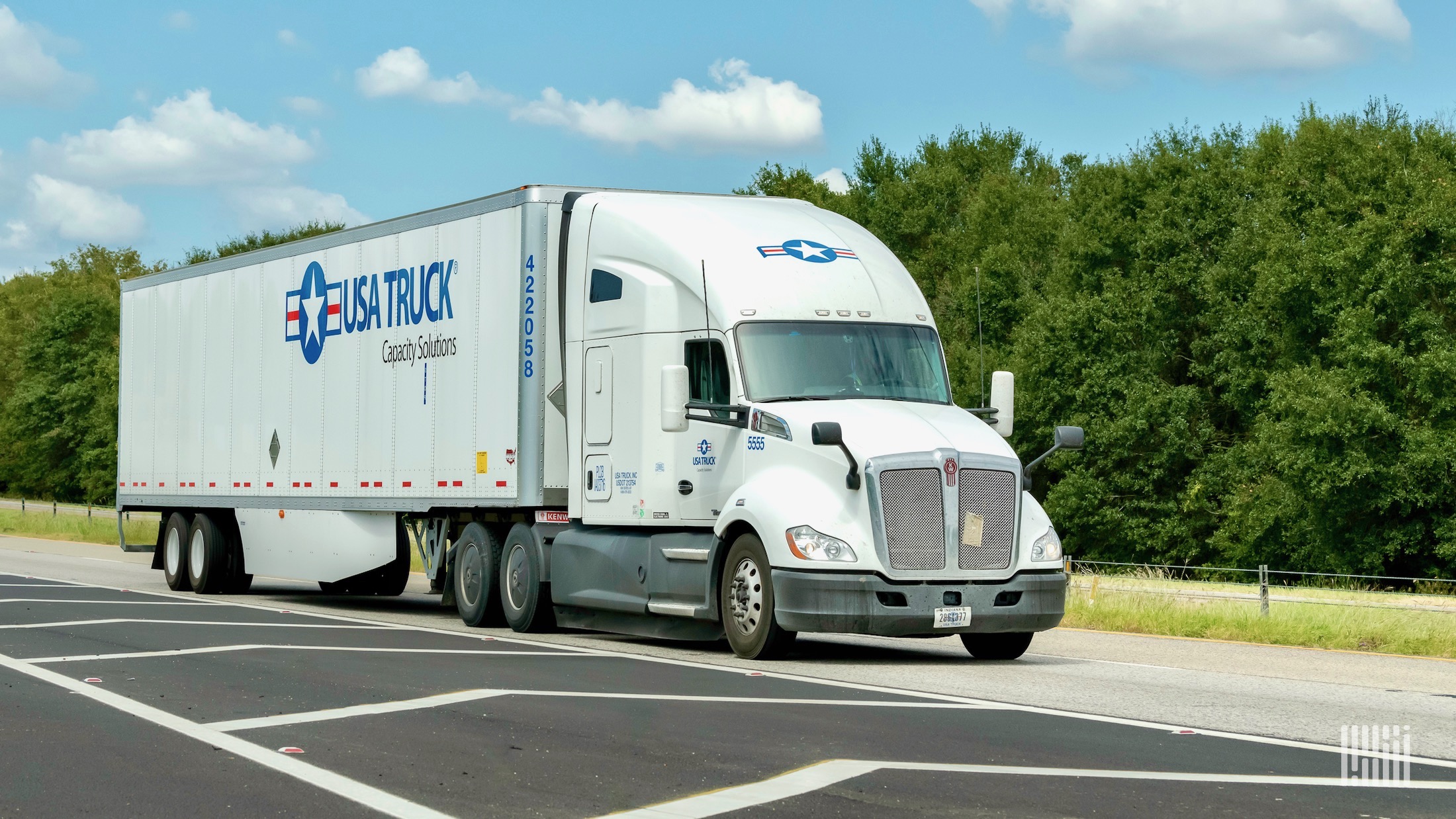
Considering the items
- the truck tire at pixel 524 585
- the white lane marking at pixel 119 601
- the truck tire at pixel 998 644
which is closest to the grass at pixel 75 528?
the white lane marking at pixel 119 601

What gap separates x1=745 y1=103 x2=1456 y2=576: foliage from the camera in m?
41.8

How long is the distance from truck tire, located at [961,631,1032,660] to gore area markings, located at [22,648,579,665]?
348 centimetres

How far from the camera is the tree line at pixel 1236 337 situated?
41844 mm

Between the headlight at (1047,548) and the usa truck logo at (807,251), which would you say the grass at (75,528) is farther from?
the headlight at (1047,548)

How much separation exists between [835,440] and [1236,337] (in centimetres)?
3838

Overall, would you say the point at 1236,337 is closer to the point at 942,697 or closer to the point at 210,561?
the point at 210,561

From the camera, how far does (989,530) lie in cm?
1360

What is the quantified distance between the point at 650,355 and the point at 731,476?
1719mm

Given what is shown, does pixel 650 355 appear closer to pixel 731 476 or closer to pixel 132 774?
pixel 731 476

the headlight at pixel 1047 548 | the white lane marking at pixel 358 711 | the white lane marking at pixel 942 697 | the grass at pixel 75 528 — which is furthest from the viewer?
the grass at pixel 75 528

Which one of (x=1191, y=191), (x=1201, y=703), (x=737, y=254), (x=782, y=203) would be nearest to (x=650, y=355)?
(x=737, y=254)

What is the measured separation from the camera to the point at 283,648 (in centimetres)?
1424

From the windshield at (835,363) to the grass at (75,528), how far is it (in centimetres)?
2789

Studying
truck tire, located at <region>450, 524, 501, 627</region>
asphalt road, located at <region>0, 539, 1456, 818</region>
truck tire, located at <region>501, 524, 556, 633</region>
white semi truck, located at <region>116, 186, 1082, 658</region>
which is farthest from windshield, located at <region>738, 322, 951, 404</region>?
truck tire, located at <region>450, 524, 501, 627</region>
